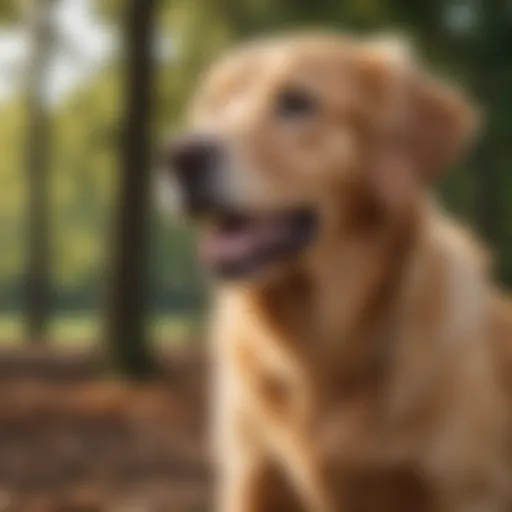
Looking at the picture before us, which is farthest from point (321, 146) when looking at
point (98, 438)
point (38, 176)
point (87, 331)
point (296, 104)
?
point (38, 176)

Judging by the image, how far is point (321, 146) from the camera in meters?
1.98

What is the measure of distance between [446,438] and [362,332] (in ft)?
0.70

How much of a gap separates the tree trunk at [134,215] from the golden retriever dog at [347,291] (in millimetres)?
2483

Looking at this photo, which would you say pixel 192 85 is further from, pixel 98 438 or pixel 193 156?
pixel 193 156

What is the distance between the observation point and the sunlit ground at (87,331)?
542 centimetres

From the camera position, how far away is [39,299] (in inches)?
278

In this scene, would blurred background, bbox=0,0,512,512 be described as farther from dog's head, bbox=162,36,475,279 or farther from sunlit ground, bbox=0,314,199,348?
dog's head, bbox=162,36,475,279

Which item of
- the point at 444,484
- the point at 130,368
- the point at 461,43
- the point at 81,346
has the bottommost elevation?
the point at 444,484

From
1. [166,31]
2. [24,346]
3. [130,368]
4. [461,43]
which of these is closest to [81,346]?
[24,346]

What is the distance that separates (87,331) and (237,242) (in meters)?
3.85

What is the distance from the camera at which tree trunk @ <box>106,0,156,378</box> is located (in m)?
4.57

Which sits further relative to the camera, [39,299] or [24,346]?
[39,299]

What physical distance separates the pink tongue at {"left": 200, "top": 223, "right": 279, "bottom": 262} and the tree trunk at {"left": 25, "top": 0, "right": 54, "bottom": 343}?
3.70 m

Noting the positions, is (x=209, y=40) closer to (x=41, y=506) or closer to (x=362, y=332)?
(x=41, y=506)
